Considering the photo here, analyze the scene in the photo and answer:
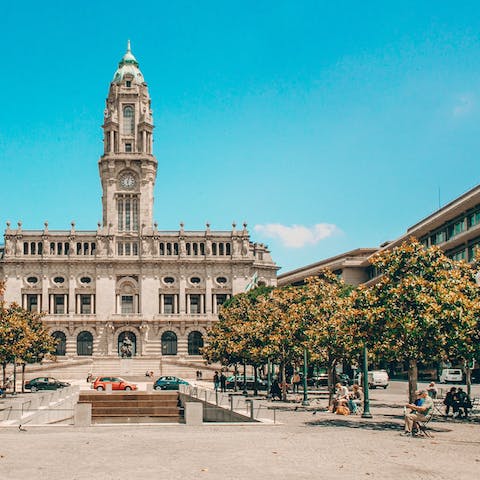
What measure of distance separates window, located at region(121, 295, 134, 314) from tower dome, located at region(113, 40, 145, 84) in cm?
3531

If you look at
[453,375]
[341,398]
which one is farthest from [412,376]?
[453,375]

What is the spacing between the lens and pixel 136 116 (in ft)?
399

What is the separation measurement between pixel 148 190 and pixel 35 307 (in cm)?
2497

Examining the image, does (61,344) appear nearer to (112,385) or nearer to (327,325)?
(112,385)

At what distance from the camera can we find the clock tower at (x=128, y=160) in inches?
4656

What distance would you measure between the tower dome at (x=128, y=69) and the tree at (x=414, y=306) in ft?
314

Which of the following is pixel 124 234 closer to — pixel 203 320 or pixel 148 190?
pixel 148 190

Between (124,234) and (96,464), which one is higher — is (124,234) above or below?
above

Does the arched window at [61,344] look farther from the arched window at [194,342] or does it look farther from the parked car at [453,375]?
the parked car at [453,375]

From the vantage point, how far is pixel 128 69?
124m

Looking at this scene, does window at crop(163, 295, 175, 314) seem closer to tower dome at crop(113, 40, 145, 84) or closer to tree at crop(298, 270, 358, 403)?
tower dome at crop(113, 40, 145, 84)

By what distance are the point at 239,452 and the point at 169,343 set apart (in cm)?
9284

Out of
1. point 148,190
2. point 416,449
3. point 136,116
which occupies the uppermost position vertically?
point 136,116

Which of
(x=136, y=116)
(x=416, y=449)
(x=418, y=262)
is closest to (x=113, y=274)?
(x=136, y=116)
